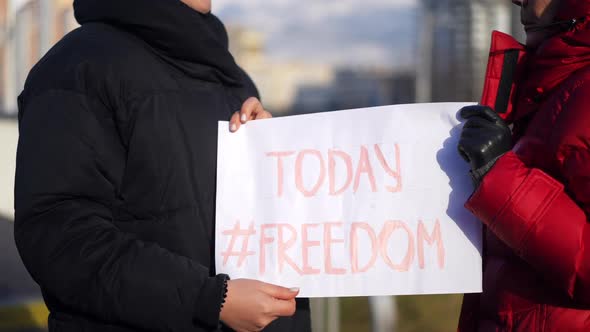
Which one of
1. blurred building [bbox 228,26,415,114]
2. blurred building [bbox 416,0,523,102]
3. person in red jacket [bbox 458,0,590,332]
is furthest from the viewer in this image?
blurred building [bbox 228,26,415,114]

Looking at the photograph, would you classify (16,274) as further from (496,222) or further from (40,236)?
(496,222)

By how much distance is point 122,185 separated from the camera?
6.71 feet

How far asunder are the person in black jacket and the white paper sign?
0.23 feet

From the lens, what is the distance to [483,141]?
190 centimetres

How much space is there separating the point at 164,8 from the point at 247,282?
0.69 metres

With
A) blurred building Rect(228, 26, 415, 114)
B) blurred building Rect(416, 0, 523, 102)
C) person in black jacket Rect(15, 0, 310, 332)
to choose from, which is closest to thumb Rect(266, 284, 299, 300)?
person in black jacket Rect(15, 0, 310, 332)

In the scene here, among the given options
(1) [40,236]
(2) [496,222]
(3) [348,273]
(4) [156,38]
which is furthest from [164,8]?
(2) [496,222]

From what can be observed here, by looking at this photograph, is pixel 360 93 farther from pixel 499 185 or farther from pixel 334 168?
pixel 499 185

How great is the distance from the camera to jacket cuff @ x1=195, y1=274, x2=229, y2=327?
1.93 metres

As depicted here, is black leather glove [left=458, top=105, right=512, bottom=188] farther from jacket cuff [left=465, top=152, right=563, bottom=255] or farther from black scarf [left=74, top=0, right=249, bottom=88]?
black scarf [left=74, top=0, right=249, bottom=88]

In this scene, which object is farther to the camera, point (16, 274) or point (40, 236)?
point (16, 274)

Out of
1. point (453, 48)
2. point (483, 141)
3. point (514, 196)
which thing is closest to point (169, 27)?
point (483, 141)

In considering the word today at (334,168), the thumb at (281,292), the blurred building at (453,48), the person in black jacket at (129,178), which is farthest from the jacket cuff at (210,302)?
the blurred building at (453,48)

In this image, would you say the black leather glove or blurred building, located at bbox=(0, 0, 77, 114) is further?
blurred building, located at bbox=(0, 0, 77, 114)
